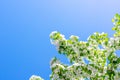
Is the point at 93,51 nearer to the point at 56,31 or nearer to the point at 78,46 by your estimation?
the point at 78,46

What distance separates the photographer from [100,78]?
74.4ft

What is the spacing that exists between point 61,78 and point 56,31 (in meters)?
3.71

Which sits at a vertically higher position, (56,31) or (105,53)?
(56,31)

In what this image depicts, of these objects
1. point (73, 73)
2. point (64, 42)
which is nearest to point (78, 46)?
point (64, 42)

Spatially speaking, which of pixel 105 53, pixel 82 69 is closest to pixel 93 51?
pixel 105 53

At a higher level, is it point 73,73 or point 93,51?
point 93,51

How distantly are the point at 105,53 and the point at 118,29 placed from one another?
170 centimetres

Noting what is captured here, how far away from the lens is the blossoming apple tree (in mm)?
22000

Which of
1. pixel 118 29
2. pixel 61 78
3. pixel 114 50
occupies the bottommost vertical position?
pixel 61 78

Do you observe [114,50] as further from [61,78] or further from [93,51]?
[61,78]

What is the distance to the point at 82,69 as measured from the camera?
874 inches

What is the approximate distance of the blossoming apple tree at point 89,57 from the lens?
22.0 metres

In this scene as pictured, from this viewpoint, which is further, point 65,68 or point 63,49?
point 63,49

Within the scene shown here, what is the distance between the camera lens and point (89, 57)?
23969mm
